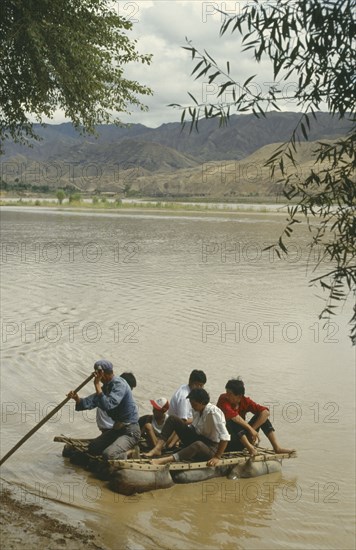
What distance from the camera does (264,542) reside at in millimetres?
6156

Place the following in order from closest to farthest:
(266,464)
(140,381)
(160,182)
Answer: (266,464) < (140,381) < (160,182)

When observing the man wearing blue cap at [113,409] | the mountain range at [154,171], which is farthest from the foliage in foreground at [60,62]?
the mountain range at [154,171]

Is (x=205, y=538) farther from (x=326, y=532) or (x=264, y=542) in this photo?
(x=326, y=532)

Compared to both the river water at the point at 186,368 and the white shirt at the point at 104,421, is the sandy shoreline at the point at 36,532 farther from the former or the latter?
the white shirt at the point at 104,421

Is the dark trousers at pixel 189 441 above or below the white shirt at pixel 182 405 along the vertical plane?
below

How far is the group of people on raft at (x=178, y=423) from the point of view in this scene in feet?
22.2

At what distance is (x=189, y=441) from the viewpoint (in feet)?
22.9

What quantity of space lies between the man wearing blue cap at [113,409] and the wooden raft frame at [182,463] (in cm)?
13

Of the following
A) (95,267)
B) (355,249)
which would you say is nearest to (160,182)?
(95,267)

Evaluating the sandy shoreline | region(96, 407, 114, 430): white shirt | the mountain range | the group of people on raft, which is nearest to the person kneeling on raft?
the group of people on raft

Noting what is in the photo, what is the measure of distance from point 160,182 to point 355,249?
Answer: 394 feet

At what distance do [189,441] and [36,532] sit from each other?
192 centimetres

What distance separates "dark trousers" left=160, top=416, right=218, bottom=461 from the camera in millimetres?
6824

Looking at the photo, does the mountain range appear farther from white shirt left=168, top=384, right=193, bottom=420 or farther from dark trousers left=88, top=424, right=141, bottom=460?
dark trousers left=88, top=424, right=141, bottom=460
